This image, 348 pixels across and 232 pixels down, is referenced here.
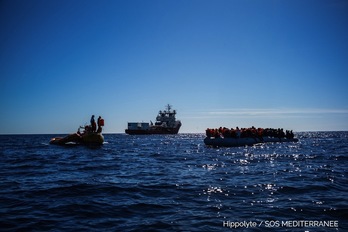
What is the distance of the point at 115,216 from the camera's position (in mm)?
6395

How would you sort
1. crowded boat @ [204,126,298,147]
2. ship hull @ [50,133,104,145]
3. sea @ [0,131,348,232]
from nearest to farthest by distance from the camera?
sea @ [0,131,348,232] → ship hull @ [50,133,104,145] → crowded boat @ [204,126,298,147]

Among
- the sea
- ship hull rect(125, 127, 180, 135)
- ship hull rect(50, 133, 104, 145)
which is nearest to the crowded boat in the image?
ship hull rect(50, 133, 104, 145)

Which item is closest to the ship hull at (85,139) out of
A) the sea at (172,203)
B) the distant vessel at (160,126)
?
the sea at (172,203)

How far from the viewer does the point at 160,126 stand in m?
114

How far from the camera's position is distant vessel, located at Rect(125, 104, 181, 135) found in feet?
373

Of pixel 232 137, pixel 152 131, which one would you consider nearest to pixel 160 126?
pixel 152 131

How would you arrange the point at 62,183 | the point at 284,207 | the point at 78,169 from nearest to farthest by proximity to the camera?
the point at 284,207 → the point at 62,183 → the point at 78,169

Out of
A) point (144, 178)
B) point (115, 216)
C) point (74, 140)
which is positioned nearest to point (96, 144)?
point (74, 140)

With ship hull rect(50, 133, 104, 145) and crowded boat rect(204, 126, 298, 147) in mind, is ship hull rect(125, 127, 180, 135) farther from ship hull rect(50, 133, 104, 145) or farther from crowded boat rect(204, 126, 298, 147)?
ship hull rect(50, 133, 104, 145)

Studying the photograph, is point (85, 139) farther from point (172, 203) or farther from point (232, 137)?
point (172, 203)

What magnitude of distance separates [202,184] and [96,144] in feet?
88.9

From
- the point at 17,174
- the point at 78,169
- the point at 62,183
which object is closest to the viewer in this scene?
the point at 62,183

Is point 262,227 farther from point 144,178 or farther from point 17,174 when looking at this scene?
point 17,174

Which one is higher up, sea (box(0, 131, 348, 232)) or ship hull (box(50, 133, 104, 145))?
ship hull (box(50, 133, 104, 145))
